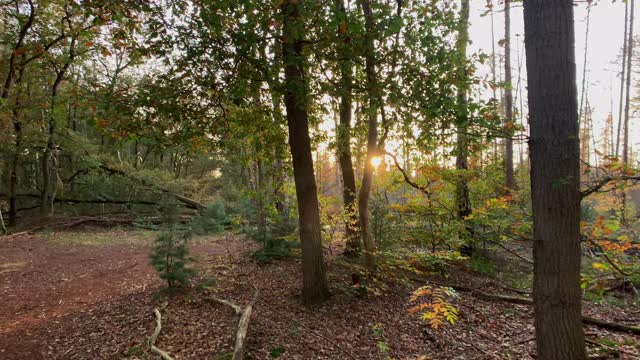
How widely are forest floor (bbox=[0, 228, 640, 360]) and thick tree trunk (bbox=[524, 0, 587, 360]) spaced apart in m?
1.75

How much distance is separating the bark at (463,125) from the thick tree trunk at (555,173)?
678 millimetres

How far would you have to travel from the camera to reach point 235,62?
4.74 metres

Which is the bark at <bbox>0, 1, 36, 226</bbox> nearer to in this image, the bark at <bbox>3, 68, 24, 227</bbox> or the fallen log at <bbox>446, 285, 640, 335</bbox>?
the bark at <bbox>3, 68, 24, 227</bbox>

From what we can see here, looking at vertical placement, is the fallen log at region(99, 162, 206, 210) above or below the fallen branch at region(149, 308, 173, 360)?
above

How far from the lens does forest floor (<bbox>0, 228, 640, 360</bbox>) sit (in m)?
4.86

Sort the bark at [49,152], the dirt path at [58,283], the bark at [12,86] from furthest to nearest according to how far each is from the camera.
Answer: the bark at [49,152] < the bark at [12,86] < the dirt path at [58,283]

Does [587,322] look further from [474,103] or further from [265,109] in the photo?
[265,109]

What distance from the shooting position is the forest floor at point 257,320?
486cm

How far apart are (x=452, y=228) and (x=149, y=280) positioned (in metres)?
7.31

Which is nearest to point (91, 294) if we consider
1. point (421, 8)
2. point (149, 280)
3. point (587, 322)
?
point (149, 280)

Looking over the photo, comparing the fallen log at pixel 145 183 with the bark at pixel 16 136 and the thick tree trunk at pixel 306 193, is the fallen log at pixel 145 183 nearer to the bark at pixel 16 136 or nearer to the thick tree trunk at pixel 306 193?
the bark at pixel 16 136

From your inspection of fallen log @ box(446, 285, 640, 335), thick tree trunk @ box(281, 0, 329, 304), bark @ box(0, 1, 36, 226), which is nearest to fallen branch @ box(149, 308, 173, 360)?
thick tree trunk @ box(281, 0, 329, 304)

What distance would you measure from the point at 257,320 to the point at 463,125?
4423 mm

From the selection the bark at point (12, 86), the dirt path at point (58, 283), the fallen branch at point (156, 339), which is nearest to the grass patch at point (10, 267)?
the dirt path at point (58, 283)
